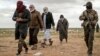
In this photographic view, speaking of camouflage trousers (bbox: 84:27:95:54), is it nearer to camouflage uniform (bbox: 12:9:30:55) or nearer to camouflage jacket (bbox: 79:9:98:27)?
camouflage jacket (bbox: 79:9:98:27)

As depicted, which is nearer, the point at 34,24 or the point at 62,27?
the point at 34,24

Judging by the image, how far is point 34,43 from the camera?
21328mm

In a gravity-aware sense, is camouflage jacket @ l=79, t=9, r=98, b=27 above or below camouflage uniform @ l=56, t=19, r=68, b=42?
above

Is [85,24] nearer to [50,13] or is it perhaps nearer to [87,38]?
[87,38]

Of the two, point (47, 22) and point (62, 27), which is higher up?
point (47, 22)

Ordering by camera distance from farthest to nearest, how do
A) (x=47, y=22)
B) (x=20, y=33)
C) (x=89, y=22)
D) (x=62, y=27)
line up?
(x=62, y=27) → (x=47, y=22) → (x=20, y=33) → (x=89, y=22)

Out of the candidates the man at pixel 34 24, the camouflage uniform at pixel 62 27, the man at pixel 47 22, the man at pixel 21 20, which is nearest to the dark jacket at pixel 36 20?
the man at pixel 34 24

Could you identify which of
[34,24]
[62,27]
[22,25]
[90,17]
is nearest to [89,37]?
[90,17]

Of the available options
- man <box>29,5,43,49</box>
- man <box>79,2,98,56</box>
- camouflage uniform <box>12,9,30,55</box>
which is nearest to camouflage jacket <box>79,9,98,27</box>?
man <box>79,2,98,56</box>

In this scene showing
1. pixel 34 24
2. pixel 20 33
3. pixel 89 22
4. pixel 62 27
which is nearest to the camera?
pixel 89 22

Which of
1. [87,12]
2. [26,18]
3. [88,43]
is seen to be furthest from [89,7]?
[26,18]

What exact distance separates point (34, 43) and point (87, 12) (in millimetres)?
5064

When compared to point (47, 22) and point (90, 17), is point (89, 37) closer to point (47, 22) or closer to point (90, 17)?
point (90, 17)

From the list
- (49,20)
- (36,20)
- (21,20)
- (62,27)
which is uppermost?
(21,20)
